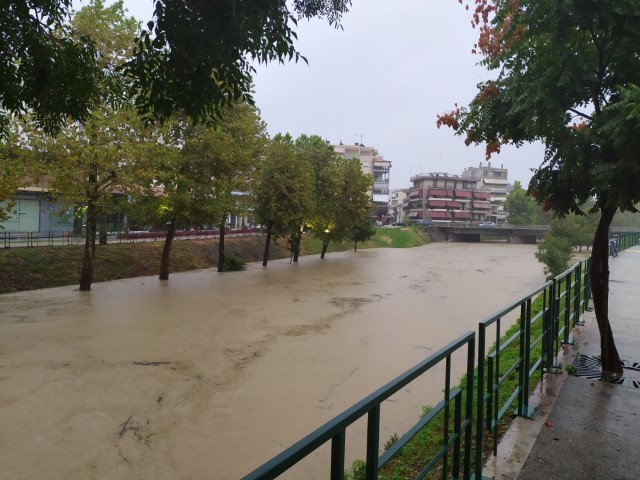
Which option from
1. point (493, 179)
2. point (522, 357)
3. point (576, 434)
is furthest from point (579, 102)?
point (493, 179)

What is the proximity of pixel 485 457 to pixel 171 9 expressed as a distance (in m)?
4.04

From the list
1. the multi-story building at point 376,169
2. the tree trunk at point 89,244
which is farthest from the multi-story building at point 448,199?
the tree trunk at point 89,244

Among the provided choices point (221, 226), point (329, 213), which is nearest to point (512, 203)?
point (329, 213)

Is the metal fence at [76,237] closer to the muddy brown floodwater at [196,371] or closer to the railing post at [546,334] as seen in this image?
the muddy brown floodwater at [196,371]

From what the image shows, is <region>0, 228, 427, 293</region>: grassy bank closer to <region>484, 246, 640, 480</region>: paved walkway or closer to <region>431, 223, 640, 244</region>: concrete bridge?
<region>484, 246, 640, 480</region>: paved walkway

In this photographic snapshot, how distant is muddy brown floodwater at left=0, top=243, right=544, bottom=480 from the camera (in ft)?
19.1

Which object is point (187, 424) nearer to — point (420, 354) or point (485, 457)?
point (485, 457)

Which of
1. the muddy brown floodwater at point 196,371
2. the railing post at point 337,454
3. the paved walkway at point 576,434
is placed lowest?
the muddy brown floodwater at point 196,371

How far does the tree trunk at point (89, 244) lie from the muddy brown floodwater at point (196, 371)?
490 millimetres

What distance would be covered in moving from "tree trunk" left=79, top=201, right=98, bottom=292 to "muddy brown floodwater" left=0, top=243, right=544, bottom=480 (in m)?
0.49

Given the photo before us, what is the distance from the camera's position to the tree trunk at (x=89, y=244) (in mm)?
16172

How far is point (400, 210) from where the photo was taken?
4350 inches

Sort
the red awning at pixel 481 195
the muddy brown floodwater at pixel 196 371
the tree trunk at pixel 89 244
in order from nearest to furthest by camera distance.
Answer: the muddy brown floodwater at pixel 196 371, the tree trunk at pixel 89 244, the red awning at pixel 481 195

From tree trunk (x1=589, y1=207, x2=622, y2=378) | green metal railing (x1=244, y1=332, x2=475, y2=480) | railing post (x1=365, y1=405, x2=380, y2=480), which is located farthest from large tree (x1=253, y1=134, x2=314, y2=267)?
railing post (x1=365, y1=405, x2=380, y2=480)
